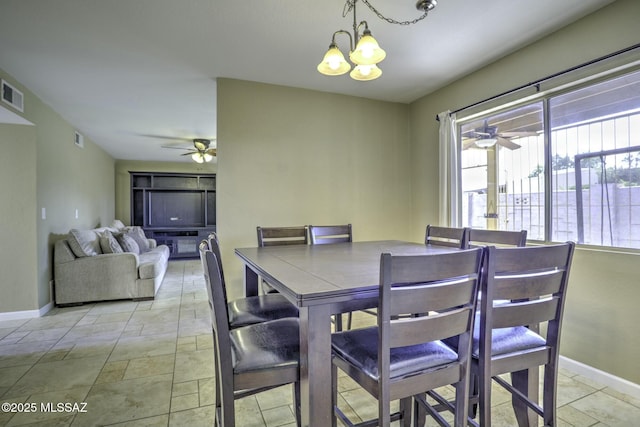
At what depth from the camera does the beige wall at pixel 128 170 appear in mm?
7195

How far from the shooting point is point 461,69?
9.75ft

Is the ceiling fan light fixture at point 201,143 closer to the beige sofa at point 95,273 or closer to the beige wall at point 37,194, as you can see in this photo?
the beige wall at point 37,194

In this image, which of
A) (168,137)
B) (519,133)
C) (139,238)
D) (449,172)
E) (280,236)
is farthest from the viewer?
(139,238)

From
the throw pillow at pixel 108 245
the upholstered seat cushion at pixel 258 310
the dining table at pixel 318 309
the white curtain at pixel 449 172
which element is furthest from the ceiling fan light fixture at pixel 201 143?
the dining table at pixel 318 309

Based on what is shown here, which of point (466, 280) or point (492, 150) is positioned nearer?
point (466, 280)

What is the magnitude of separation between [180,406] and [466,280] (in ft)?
5.73

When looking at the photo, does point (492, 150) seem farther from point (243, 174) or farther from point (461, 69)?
point (243, 174)

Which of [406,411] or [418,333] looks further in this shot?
[406,411]

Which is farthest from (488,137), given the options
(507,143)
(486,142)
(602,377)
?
(602,377)

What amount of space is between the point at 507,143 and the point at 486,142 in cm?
23

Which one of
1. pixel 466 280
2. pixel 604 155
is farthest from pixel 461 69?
pixel 466 280

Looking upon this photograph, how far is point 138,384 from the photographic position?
2041 millimetres

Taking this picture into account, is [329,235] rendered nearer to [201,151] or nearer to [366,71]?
[366,71]

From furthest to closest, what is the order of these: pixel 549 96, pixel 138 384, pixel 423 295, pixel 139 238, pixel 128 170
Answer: pixel 128 170 → pixel 139 238 → pixel 549 96 → pixel 138 384 → pixel 423 295
